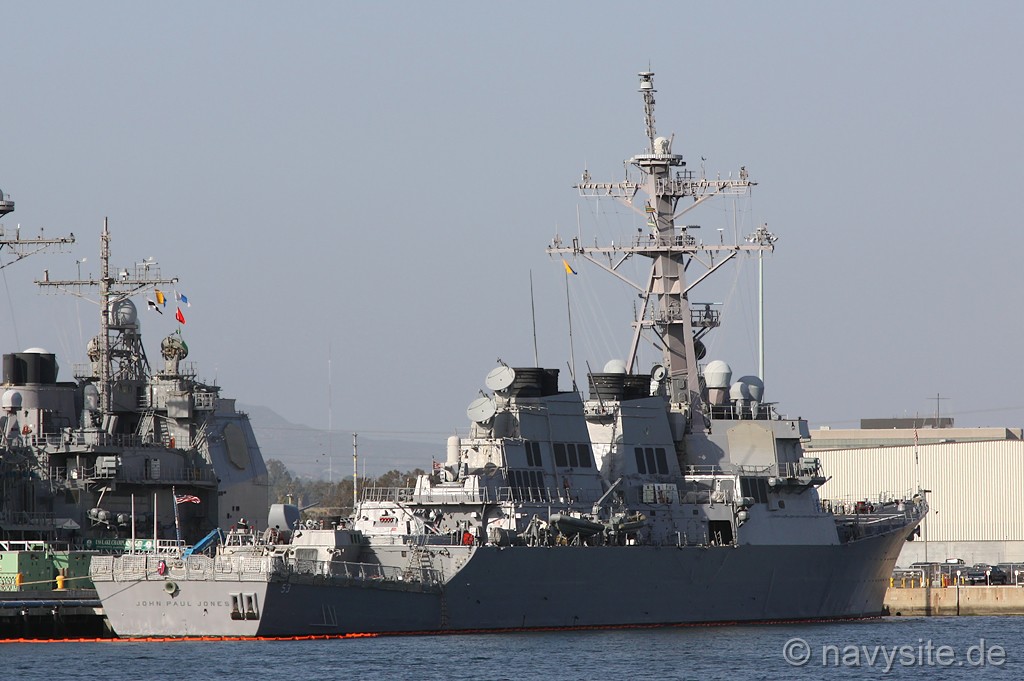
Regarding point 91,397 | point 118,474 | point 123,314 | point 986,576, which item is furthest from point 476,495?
point 986,576

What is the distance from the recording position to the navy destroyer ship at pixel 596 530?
3894 centimetres

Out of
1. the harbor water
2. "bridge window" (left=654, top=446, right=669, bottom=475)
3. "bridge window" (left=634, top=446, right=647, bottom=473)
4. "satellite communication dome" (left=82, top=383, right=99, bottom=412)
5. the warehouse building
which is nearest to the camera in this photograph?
the harbor water

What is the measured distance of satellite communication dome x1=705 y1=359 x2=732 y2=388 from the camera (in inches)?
1921

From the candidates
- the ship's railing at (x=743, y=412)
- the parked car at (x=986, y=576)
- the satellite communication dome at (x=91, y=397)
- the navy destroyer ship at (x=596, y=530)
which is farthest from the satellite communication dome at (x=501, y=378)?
the parked car at (x=986, y=576)

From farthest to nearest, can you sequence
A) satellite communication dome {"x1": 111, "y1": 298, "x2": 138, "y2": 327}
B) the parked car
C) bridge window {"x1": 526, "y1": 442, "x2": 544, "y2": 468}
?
1. the parked car
2. satellite communication dome {"x1": 111, "y1": 298, "x2": 138, "y2": 327}
3. bridge window {"x1": 526, "y1": 442, "x2": 544, "y2": 468}

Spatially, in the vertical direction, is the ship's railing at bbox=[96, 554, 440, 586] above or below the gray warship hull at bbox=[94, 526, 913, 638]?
above

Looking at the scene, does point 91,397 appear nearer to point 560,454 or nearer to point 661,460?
point 560,454

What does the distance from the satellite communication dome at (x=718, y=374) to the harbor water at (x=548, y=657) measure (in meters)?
7.46

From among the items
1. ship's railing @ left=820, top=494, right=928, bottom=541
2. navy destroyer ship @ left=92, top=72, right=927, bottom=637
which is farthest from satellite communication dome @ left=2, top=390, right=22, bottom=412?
ship's railing @ left=820, top=494, right=928, bottom=541

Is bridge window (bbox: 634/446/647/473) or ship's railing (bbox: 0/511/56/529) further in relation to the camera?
ship's railing (bbox: 0/511/56/529)

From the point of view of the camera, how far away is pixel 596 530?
42312 mm

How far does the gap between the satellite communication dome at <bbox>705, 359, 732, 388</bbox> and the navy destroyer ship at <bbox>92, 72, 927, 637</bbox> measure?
0.12ft

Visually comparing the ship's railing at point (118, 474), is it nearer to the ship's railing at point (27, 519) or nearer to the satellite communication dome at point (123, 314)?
the ship's railing at point (27, 519)

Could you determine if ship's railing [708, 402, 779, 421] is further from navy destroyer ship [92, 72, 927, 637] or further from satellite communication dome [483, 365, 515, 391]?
satellite communication dome [483, 365, 515, 391]
